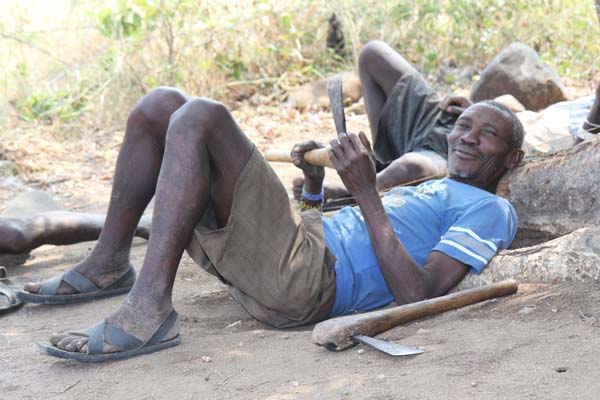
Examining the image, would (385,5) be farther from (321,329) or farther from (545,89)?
(321,329)

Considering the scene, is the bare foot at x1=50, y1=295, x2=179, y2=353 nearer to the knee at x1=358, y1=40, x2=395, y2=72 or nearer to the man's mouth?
the man's mouth

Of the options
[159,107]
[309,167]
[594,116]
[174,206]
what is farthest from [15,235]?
[594,116]

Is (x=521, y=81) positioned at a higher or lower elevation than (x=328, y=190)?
higher

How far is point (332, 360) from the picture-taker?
89.7 inches

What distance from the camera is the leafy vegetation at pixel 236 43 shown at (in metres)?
6.79

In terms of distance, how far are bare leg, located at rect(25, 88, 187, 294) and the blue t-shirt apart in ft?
2.13

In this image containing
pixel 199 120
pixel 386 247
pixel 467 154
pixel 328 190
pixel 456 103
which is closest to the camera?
pixel 199 120

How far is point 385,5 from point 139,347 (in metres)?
5.27

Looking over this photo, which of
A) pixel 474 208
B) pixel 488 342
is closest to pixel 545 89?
pixel 474 208

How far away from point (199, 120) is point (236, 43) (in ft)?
15.6

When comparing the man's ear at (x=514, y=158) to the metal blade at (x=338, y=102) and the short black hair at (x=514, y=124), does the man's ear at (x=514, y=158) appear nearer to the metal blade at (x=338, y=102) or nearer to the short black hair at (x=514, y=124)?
the short black hair at (x=514, y=124)

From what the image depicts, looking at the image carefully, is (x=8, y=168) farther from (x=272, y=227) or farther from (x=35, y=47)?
(x=272, y=227)

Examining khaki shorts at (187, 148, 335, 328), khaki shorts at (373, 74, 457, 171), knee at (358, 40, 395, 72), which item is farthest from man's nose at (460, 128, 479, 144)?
knee at (358, 40, 395, 72)

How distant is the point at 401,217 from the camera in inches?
112
